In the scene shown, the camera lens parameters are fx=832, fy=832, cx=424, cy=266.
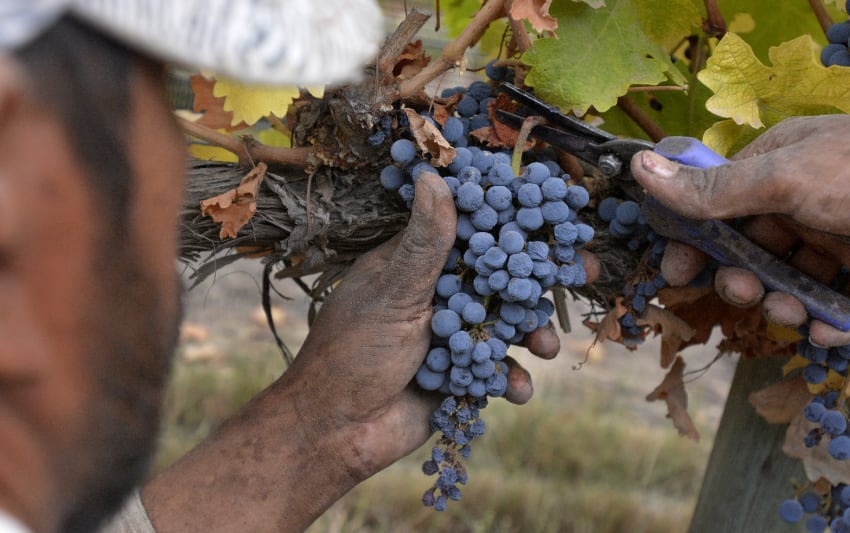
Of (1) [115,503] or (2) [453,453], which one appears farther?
(2) [453,453]

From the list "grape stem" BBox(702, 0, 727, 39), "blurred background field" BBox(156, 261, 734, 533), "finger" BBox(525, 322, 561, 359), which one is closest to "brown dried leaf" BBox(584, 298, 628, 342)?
"finger" BBox(525, 322, 561, 359)

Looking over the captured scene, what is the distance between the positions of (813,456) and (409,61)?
2.94ft

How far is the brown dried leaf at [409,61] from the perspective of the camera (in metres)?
1.20

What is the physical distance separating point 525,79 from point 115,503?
0.80 metres

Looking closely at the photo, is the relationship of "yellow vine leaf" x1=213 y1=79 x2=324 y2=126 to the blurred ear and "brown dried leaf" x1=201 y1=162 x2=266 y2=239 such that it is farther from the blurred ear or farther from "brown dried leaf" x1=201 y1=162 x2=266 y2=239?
the blurred ear

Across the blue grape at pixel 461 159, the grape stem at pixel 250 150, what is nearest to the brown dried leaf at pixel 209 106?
the grape stem at pixel 250 150

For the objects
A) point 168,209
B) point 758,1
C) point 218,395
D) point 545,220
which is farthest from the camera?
point 218,395

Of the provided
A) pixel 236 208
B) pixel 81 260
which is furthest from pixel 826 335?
pixel 81 260

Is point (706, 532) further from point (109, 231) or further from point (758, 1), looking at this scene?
point (109, 231)

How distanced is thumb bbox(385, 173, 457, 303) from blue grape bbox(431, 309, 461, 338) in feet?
0.14

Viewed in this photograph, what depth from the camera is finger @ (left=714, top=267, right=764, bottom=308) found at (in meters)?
1.08

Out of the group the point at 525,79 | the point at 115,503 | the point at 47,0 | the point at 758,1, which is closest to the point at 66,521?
the point at 115,503

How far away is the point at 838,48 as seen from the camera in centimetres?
115

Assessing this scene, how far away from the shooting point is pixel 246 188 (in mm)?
1164
